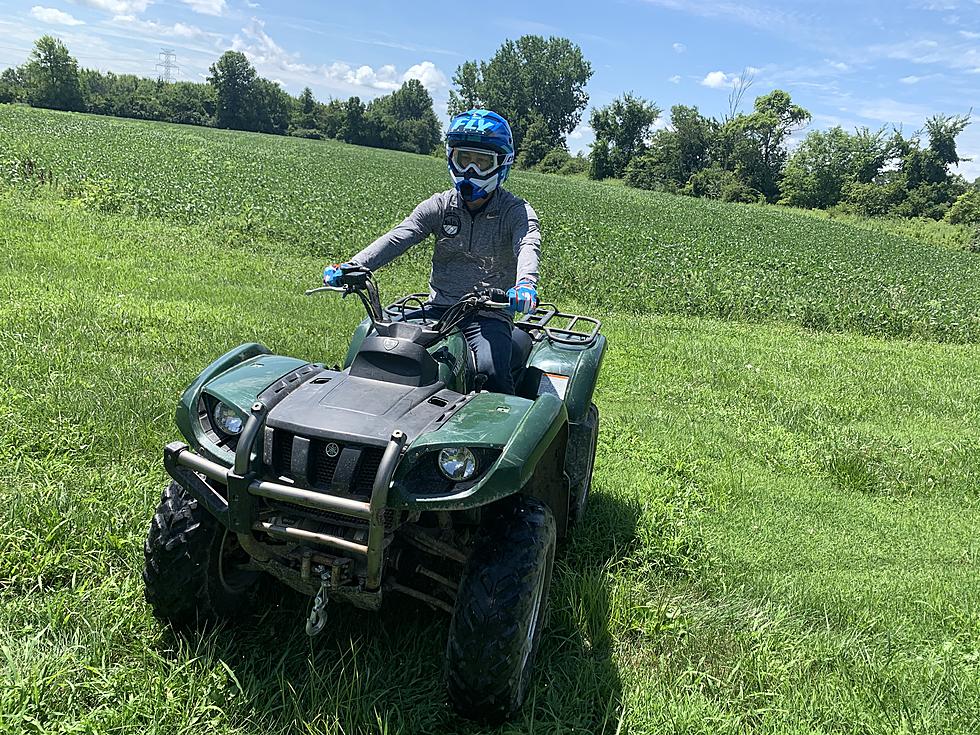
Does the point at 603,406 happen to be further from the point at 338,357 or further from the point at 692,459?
the point at 338,357

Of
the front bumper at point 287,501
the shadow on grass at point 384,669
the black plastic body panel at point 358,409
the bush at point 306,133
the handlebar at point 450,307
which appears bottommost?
the shadow on grass at point 384,669

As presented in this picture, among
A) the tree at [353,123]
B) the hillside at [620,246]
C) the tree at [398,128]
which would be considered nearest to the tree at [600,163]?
the tree at [398,128]

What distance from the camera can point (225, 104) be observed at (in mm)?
79562

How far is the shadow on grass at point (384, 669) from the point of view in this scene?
8.40ft

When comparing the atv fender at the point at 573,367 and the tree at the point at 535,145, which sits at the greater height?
the tree at the point at 535,145

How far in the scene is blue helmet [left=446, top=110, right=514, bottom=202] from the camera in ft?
11.3

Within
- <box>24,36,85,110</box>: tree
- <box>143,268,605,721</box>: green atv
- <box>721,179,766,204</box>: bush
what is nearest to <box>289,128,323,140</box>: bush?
<box>24,36,85,110</box>: tree

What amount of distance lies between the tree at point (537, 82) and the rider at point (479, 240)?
9278 centimetres

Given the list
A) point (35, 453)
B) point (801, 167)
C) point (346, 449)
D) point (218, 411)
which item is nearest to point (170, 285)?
point (35, 453)

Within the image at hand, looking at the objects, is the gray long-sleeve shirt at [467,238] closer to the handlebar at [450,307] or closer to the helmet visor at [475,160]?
the helmet visor at [475,160]

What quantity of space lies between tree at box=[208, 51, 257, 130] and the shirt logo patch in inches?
3339

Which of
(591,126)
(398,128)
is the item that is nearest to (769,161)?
(591,126)

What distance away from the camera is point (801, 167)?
60.4 metres

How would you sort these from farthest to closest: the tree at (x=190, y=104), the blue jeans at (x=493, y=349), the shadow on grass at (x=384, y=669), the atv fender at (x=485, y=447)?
the tree at (x=190, y=104) < the blue jeans at (x=493, y=349) < the shadow on grass at (x=384, y=669) < the atv fender at (x=485, y=447)
